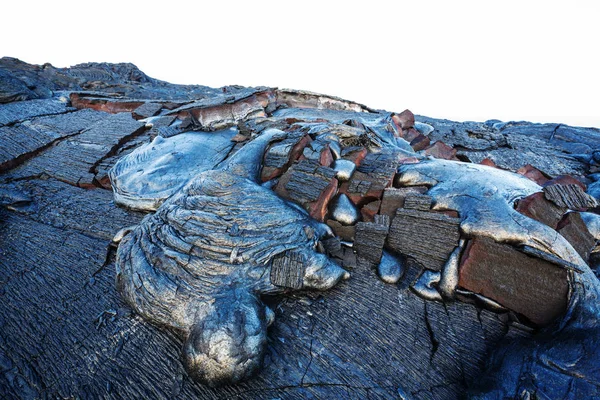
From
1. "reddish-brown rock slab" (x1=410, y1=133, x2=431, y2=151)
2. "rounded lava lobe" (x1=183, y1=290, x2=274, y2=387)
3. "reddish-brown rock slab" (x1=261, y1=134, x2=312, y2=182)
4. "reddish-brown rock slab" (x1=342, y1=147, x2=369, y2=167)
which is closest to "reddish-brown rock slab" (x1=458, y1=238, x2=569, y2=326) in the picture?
"reddish-brown rock slab" (x1=342, y1=147, x2=369, y2=167)

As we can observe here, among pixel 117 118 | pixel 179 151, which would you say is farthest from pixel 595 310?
pixel 117 118

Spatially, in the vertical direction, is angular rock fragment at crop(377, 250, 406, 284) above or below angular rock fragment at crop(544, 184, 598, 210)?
below

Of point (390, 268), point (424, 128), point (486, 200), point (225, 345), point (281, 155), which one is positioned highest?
point (424, 128)

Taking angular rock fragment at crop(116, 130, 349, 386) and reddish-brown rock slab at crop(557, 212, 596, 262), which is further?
reddish-brown rock slab at crop(557, 212, 596, 262)

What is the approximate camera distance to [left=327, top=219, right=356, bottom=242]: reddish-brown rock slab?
2119mm

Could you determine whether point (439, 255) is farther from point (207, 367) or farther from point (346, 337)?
point (207, 367)

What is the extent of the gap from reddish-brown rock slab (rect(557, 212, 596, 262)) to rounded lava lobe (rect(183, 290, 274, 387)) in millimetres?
2168

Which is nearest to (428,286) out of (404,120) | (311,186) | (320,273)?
(320,273)

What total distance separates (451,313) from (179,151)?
10.0ft

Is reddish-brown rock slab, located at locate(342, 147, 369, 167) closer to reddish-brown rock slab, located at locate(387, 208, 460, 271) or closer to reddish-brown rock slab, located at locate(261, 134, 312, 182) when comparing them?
reddish-brown rock slab, located at locate(261, 134, 312, 182)

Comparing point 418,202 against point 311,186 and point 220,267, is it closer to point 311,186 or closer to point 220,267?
point 311,186

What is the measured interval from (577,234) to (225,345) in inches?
97.5

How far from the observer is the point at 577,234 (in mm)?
1906

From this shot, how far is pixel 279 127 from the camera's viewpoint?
11.1 ft
